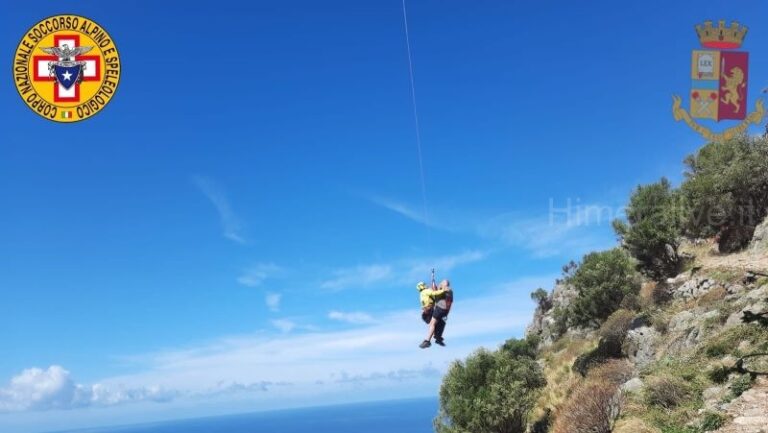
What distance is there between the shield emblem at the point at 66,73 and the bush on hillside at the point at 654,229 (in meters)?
35.7

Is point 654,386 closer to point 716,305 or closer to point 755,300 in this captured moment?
point 755,300

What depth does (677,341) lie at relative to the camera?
83.7 ft

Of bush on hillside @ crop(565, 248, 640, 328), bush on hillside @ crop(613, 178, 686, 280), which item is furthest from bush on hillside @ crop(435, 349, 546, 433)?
bush on hillside @ crop(613, 178, 686, 280)

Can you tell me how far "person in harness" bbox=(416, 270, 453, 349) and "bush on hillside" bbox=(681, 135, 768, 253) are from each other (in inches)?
1056

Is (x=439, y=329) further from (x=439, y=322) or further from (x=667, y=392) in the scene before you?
(x=667, y=392)

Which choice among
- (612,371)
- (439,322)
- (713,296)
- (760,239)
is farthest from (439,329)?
(760,239)

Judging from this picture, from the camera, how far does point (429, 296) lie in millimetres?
20672

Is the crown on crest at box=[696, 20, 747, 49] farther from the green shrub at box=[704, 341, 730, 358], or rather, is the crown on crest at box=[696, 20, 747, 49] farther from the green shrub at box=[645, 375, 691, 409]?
the green shrub at box=[645, 375, 691, 409]

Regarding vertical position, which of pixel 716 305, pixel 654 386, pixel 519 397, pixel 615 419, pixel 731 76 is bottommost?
pixel 519 397

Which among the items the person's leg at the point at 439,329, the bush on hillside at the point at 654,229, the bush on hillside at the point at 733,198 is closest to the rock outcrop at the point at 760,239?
the bush on hillside at the point at 733,198

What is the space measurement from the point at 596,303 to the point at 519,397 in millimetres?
9879

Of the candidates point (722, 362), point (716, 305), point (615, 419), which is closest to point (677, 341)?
point (716, 305)

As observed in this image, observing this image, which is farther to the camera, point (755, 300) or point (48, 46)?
point (755, 300)

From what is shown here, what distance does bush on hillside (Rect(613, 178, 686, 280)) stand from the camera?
38812mm
